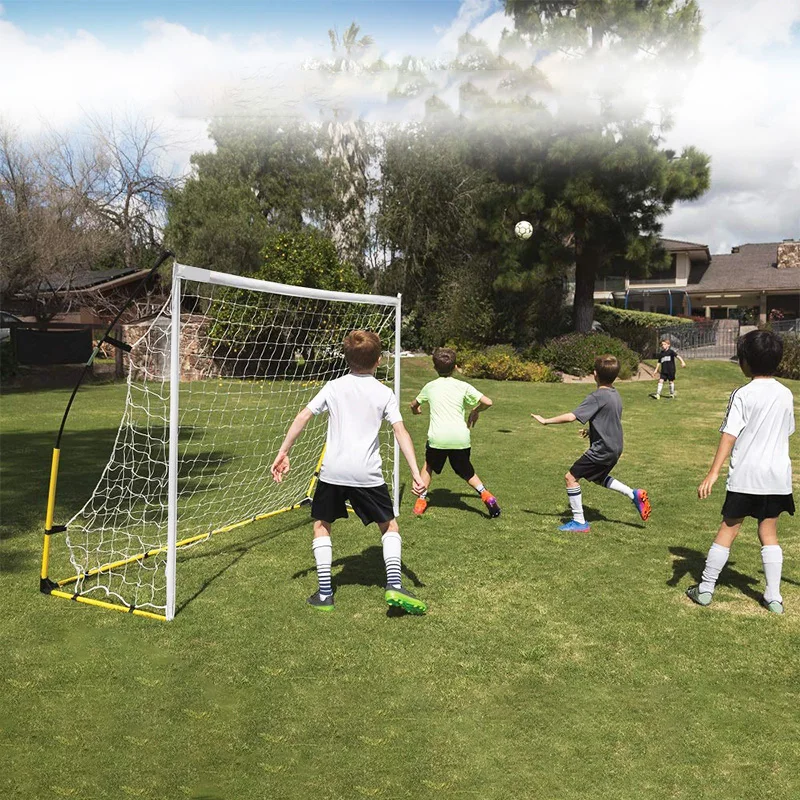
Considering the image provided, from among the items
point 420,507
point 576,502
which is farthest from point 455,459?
point 576,502

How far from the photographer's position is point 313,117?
38906mm

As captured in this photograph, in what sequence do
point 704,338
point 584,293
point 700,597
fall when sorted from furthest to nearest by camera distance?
point 704,338 < point 584,293 < point 700,597

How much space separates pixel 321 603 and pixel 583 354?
21.0 meters

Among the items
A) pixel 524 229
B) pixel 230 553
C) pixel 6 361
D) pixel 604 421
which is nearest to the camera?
pixel 230 553

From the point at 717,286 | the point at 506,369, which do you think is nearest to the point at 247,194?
the point at 506,369

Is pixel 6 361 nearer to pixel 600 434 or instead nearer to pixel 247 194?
pixel 247 194

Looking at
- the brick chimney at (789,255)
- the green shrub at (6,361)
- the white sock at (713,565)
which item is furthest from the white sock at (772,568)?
the brick chimney at (789,255)

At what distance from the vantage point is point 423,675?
4.14 metres

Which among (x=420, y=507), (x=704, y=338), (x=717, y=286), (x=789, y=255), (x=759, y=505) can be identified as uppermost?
(x=789, y=255)

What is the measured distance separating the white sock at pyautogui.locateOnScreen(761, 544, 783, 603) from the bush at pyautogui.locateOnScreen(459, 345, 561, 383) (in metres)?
18.8

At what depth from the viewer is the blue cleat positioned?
704cm

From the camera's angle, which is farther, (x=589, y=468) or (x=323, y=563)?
(x=589, y=468)

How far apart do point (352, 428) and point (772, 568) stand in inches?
117

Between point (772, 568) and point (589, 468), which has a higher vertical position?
point (589, 468)
